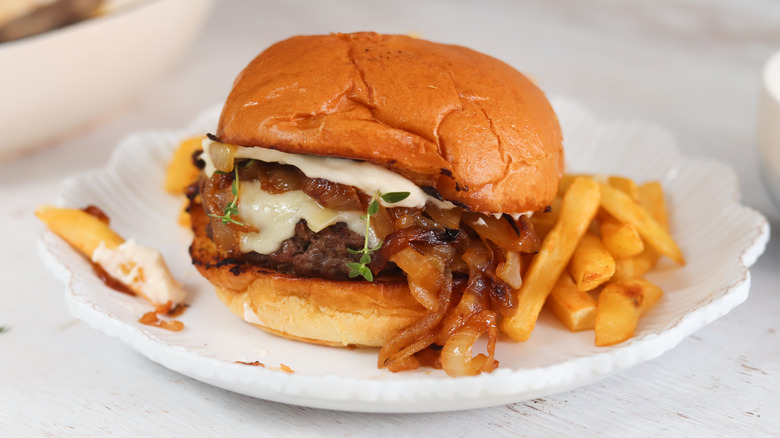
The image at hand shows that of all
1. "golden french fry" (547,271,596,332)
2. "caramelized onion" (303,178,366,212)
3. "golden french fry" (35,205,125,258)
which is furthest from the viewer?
"golden french fry" (35,205,125,258)

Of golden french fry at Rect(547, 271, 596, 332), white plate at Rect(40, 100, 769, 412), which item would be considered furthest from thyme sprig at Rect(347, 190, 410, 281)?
golden french fry at Rect(547, 271, 596, 332)

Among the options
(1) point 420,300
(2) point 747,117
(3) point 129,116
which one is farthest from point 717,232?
(3) point 129,116

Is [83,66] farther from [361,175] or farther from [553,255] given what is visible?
[553,255]

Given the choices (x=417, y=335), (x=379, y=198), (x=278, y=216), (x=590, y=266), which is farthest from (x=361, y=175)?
(x=590, y=266)

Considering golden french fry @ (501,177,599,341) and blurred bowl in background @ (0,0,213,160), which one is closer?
golden french fry @ (501,177,599,341)

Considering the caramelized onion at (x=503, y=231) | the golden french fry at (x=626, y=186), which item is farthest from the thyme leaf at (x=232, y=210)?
the golden french fry at (x=626, y=186)

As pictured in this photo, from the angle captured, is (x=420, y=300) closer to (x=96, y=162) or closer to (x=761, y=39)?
(x=96, y=162)

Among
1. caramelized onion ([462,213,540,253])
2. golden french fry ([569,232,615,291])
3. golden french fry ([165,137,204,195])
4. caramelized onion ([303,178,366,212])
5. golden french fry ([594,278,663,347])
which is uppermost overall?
caramelized onion ([303,178,366,212])

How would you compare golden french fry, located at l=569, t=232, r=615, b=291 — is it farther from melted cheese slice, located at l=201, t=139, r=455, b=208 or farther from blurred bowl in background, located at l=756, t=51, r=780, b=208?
blurred bowl in background, located at l=756, t=51, r=780, b=208

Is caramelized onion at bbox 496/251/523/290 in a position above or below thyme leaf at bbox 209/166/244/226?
below
